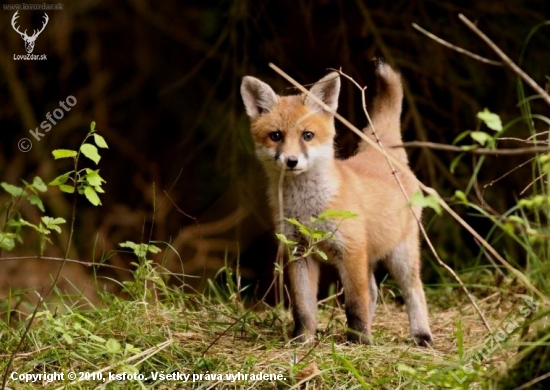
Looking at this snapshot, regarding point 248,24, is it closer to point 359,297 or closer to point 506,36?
point 506,36

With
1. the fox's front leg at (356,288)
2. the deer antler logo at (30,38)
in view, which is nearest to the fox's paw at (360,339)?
the fox's front leg at (356,288)

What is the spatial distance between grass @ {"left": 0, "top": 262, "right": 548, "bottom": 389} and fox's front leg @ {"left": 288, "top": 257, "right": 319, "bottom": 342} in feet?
0.30

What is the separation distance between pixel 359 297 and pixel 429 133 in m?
2.51

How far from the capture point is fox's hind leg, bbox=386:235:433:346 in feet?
13.8

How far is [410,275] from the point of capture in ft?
14.4

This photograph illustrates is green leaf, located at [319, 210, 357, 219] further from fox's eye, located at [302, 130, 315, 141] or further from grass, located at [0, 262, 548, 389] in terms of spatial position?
fox's eye, located at [302, 130, 315, 141]

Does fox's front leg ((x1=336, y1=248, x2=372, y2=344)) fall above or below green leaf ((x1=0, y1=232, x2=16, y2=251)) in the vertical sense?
below

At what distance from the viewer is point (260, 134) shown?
13.8 ft

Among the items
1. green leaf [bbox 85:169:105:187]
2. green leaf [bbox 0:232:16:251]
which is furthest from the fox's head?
green leaf [bbox 0:232:16:251]

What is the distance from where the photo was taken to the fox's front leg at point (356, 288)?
3.88 m

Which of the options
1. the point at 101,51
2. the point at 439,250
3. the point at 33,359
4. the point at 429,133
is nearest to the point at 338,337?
the point at 33,359

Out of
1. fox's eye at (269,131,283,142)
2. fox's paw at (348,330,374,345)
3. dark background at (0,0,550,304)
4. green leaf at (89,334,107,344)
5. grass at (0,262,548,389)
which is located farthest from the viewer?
dark background at (0,0,550,304)

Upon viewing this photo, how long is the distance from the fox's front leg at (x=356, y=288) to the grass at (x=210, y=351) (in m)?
0.09

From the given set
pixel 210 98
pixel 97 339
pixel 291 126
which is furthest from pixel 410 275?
pixel 210 98
